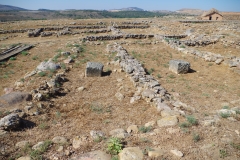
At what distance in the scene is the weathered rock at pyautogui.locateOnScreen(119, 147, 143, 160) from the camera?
381 centimetres

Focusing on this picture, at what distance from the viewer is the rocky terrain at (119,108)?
164 inches

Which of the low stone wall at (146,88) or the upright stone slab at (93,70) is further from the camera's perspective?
the upright stone slab at (93,70)

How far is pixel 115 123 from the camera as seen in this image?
5.72 m

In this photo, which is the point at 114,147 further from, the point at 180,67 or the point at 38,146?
the point at 180,67

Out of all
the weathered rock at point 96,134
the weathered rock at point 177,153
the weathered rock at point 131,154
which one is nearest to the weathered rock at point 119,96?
the weathered rock at point 96,134

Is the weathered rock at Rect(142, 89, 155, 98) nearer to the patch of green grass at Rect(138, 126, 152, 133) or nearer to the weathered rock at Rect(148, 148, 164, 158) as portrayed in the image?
the patch of green grass at Rect(138, 126, 152, 133)

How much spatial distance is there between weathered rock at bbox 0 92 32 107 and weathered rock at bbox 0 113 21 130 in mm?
1347

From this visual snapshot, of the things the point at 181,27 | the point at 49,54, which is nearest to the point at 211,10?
the point at 181,27

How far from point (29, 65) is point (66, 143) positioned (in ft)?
29.4

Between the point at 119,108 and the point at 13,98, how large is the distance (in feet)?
12.7

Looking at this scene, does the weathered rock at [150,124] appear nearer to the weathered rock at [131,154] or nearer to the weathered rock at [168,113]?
the weathered rock at [168,113]

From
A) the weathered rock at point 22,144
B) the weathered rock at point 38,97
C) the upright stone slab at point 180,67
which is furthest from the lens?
the upright stone slab at point 180,67

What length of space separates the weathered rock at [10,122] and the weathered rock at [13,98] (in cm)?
135

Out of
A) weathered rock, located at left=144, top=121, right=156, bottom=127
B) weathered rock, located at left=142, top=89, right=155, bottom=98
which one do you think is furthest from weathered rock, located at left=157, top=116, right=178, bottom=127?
weathered rock, located at left=142, top=89, right=155, bottom=98
